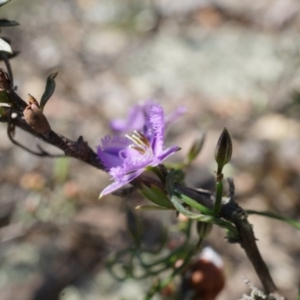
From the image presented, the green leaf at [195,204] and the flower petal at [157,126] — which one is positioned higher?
the flower petal at [157,126]

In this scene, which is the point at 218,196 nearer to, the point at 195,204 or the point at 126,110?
the point at 195,204

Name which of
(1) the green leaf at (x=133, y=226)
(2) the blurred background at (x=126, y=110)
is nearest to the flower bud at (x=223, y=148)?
(1) the green leaf at (x=133, y=226)

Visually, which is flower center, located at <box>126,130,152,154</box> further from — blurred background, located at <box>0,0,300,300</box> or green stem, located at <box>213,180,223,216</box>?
blurred background, located at <box>0,0,300,300</box>

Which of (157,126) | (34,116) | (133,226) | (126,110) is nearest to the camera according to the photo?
(34,116)

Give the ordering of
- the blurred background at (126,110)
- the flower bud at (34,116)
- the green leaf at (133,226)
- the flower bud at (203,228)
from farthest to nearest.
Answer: the blurred background at (126,110), the green leaf at (133,226), the flower bud at (203,228), the flower bud at (34,116)

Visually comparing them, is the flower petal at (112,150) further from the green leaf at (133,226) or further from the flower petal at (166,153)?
the green leaf at (133,226)

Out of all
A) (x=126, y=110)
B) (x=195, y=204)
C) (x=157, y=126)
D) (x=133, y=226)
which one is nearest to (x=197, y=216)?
(x=195, y=204)


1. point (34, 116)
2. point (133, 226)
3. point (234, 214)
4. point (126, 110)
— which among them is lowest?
point (126, 110)

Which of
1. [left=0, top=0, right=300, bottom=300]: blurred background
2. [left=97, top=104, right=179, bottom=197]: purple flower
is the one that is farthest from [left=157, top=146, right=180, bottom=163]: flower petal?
[left=0, top=0, right=300, bottom=300]: blurred background
